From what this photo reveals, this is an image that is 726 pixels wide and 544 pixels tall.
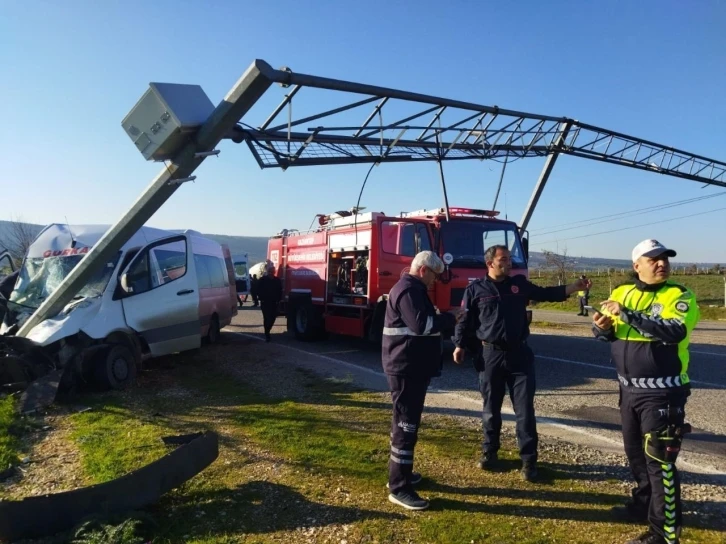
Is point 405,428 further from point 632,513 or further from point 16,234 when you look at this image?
point 16,234

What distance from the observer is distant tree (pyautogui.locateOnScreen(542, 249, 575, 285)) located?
129 ft

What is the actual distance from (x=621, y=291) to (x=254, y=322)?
642 inches

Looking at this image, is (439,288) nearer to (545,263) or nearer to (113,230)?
(113,230)

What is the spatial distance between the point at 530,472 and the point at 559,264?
37.5 m

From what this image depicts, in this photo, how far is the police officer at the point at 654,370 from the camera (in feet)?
10.7

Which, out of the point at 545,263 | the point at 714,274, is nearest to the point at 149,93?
the point at 545,263

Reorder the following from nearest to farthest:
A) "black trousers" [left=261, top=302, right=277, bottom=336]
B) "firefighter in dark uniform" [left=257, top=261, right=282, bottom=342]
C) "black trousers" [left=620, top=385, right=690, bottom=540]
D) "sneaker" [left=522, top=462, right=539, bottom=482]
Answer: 1. "black trousers" [left=620, top=385, right=690, bottom=540]
2. "sneaker" [left=522, top=462, right=539, bottom=482]
3. "firefighter in dark uniform" [left=257, top=261, right=282, bottom=342]
4. "black trousers" [left=261, top=302, right=277, bottom=336]

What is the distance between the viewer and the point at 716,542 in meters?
3.39

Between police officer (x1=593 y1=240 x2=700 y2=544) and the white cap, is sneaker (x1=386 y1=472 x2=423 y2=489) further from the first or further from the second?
the white cap

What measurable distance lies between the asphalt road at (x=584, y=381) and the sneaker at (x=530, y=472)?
4.94 ft

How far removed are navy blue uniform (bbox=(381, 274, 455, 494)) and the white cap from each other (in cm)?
136

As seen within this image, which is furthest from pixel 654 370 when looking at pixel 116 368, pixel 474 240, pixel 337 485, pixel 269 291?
pixel 269 291

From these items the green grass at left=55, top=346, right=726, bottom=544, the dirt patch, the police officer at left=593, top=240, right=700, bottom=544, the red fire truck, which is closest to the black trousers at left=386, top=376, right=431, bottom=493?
the green grass at left=55, top=346, right=726, bottom=544

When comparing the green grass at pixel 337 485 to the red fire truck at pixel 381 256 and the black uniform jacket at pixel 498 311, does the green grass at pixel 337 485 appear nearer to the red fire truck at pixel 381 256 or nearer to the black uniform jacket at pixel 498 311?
the black uniform jacket at pixel 498 311
